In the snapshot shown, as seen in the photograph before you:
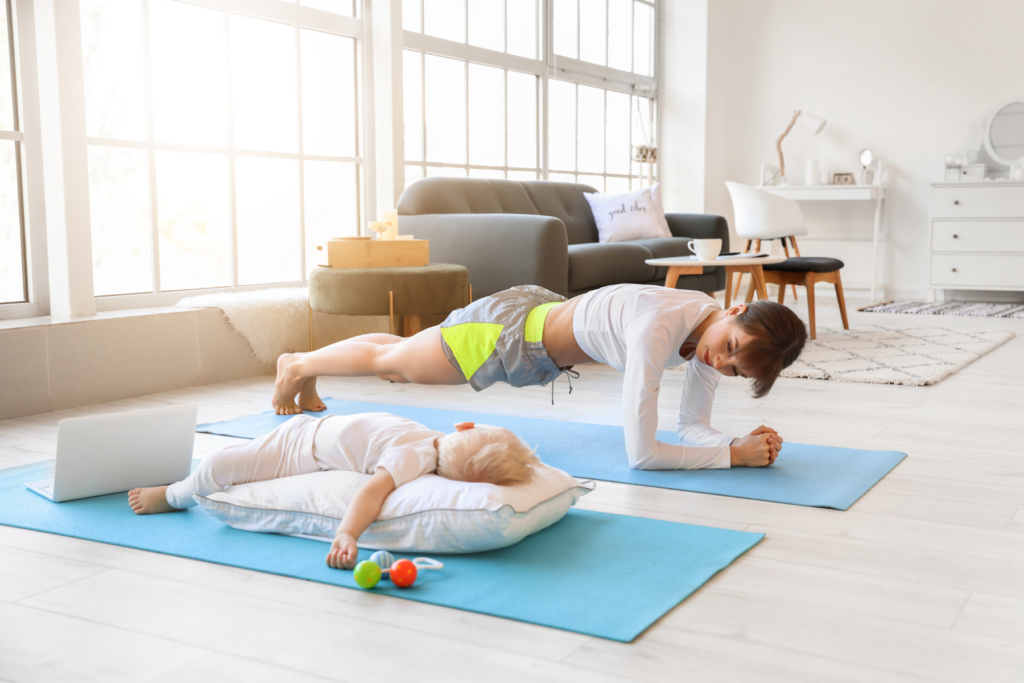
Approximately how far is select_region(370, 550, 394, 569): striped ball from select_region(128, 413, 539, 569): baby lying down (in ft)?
0.17

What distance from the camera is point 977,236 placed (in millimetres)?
6203

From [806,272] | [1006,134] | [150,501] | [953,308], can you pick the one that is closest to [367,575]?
[150,501]

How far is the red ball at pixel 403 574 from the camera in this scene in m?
1.49

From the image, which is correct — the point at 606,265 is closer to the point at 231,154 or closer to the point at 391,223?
the point at 391,223

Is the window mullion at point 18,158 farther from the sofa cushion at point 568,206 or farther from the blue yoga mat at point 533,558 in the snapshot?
the sofa cushion at point 568,206

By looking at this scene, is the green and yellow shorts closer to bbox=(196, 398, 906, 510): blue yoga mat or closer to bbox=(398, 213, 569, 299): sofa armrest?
bbox=(196, 398, 906, 510): blue yoga mat

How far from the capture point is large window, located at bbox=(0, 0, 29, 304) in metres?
3.16

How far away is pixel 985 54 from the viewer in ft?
21.2

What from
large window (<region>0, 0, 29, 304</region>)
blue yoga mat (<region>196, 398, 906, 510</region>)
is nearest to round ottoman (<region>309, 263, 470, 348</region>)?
blue yoga mat (<region>196, 398, 906, 510</region>)

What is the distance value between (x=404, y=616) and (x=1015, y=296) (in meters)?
6.32

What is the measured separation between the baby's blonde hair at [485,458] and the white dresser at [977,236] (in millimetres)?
5434

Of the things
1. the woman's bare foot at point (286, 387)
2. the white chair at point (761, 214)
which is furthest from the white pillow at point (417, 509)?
the white chair at point (761, 214)

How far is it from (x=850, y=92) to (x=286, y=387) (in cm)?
550

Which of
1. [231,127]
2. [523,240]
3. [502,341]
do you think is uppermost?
[231,127]
